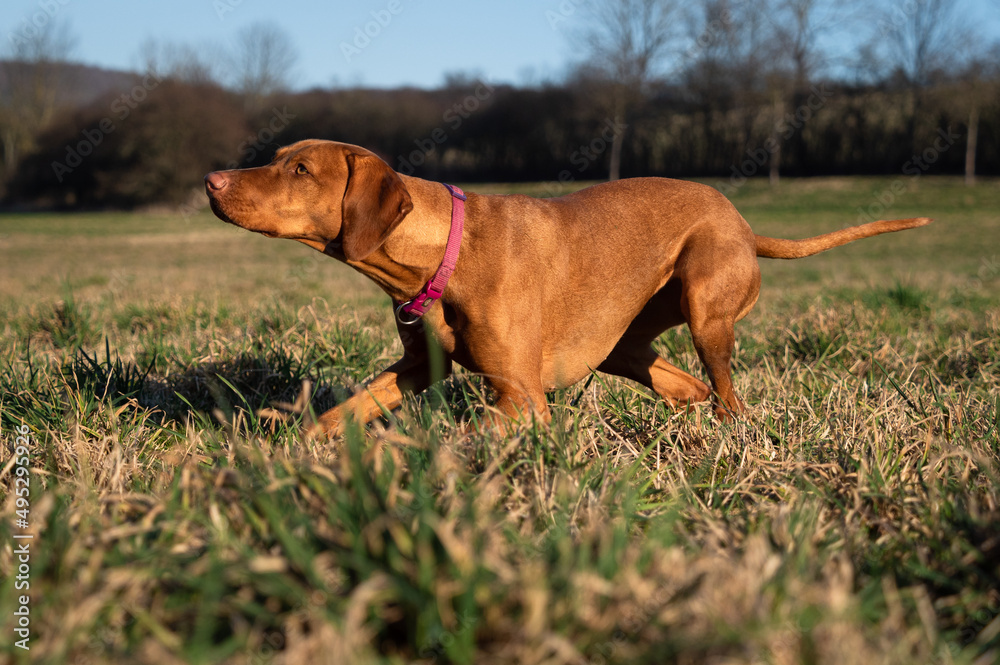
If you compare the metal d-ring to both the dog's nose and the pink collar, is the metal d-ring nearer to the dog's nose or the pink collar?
the pink collar

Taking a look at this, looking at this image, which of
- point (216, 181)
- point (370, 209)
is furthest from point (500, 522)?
point (216, 181)

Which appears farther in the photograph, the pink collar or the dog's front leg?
the dog's front leg

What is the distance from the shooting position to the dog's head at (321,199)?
280 cm

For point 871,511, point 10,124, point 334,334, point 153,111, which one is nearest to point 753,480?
point 871,511

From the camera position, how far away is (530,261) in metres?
3.06

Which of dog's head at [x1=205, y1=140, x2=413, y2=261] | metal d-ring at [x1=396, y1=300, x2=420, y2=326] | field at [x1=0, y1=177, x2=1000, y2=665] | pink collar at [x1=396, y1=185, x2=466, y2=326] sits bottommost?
field at [x1=0, y1=177, x2=1000, y2=665]

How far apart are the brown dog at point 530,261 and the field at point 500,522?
0.30 m

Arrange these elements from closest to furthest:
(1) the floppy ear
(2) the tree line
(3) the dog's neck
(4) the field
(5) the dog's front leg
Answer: (4) the field
(1) the floppy ear
(3) the dog's neck
(5) the dog's front leg
(2) the tree line

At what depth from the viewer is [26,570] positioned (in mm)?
1582

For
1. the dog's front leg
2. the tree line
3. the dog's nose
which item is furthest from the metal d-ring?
the tree line

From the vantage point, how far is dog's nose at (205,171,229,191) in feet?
9.32

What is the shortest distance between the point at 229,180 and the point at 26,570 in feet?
5.46

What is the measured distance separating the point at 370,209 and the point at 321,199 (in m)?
0.22

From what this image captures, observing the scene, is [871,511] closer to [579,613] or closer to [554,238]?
[579,613]
